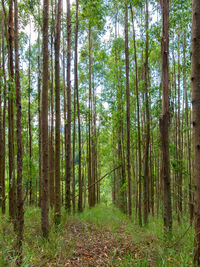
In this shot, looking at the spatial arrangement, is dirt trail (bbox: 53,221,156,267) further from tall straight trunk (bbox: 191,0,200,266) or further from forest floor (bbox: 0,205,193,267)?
tall straight trunk (bbox: 191,0,200,266)

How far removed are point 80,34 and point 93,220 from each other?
9.36m

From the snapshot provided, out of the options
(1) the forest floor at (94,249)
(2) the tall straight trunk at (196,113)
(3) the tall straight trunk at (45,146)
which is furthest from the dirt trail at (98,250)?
(2) the tall straight trunk at (196,113)

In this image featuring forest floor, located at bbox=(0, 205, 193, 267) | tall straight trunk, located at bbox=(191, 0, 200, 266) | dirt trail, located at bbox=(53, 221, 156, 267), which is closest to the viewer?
tall straight trunk, located at bbox=(191, 0, 200, 266)

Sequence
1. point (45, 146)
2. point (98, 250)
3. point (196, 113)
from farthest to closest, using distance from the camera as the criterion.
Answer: point (45, 146) < point (98, 250) < point (196, 113)

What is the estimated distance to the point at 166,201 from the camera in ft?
15.1

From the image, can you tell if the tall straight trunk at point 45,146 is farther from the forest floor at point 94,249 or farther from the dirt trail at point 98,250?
the dirt trail at point 98,250

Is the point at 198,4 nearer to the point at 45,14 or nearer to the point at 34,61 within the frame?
the point at 45,14

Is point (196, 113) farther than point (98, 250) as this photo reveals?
No

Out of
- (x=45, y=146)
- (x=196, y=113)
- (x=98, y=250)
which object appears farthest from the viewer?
(x=45, y=146)

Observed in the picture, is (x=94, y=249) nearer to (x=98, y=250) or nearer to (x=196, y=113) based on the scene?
(x=98, y=250)

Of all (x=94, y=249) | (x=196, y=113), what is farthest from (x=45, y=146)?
(x=196, y=113)

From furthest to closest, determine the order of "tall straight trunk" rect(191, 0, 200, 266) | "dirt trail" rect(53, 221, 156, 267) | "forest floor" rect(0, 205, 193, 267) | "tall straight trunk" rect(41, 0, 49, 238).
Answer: "tall straight trunk" rect(41, 0, 49, 238) → "dirt trail" rect(53, 221, 156, 267) → "forest floor" rect(0, 205, 193, 267) → "tall straight trunk" rect(191, 0, 200, 266)

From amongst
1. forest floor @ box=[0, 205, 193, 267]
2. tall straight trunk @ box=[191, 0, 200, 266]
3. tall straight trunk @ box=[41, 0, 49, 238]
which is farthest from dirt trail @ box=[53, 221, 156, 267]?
tall straight trunk @ box=[191, 0, 200, 266]

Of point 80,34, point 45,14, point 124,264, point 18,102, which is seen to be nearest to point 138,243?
point 124,264
